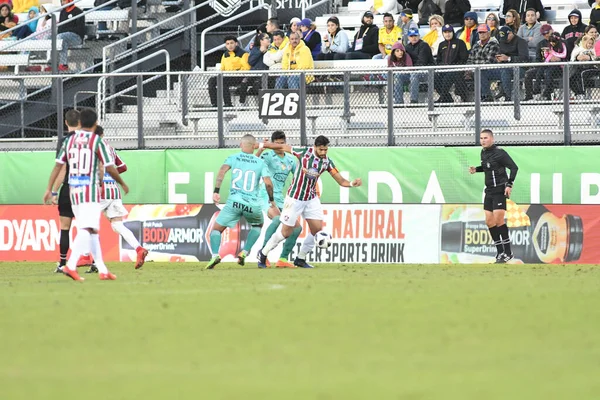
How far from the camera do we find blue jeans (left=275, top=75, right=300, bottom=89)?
2170cm

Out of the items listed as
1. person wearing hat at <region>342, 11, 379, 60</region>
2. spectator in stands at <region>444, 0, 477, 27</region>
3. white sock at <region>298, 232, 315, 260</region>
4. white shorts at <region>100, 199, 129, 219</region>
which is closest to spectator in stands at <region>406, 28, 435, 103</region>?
person wearing hat at <region>342, 11, 379, 60</region>

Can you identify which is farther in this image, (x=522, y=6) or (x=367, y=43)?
(x=522, y=6)

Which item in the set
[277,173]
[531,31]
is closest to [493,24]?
[531,31]

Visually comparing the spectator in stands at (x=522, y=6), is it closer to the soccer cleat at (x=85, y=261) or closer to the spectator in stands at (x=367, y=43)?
the spectator in stands at (x=367, y=43)

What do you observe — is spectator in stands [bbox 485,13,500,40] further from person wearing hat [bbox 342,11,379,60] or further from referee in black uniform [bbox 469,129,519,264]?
referee in black uniform [bbox 469,129,519,264]

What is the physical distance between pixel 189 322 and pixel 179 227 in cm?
1266

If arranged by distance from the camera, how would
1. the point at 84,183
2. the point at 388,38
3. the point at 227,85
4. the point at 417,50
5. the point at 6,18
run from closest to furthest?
the point at 84,183 → the point at 227,85 → the point at 417,50 → the point at 388,38 → the point at 6,18

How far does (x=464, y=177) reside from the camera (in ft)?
68.8

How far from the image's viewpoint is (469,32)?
2350cm

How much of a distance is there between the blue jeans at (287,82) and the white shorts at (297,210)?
3.90 metres

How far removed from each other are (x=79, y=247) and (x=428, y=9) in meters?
14.1

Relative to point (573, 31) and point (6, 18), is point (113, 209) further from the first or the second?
point (6, 18)

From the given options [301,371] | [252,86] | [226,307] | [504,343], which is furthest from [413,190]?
[301,371]

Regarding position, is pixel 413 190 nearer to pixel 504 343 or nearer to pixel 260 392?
pixel 504 343
